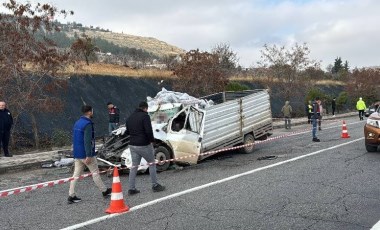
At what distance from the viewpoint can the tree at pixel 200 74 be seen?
23609 millimetres

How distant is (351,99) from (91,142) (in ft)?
132

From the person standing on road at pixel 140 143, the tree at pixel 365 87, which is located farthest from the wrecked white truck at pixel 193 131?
the tree at pixel 365 87

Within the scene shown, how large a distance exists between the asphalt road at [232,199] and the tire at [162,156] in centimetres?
43

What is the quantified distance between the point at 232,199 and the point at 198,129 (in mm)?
4737

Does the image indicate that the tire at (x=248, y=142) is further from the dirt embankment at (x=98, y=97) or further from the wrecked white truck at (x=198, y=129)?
the dirt embankment at (x=98, y=97)

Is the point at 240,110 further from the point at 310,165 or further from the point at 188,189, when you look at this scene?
the point at 188,189

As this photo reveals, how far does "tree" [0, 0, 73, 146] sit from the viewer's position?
16.1 meters

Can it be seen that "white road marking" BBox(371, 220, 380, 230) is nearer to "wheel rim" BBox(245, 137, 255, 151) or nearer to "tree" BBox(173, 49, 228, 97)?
"wheel rim" BBox(245, 137, 255, 151)

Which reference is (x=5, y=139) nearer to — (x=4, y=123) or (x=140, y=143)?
(x=4, y=123)

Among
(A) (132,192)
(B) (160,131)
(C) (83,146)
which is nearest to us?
(C) (83,146)

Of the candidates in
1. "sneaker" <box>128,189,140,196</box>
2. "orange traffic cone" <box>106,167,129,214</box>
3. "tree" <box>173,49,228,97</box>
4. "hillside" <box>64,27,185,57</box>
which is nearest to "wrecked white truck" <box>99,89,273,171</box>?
"sneaker" <box>128,189,140,196</box>

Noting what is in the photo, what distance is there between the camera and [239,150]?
1436 centimetres

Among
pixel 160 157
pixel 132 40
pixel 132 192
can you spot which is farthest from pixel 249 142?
pixel 132 40

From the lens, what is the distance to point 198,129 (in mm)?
12305
